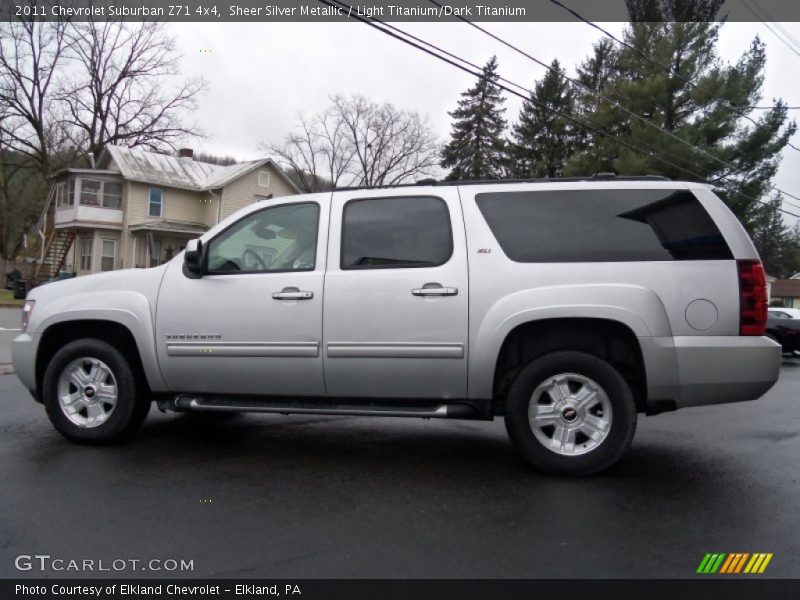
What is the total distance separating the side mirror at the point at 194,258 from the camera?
5.04 meters

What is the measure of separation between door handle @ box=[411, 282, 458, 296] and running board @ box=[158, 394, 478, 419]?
76cm

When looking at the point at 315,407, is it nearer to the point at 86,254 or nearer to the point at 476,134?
the point at 86,254

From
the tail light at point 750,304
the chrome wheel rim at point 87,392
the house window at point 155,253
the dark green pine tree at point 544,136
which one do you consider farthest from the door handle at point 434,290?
the dark green pine tree at point 544,136

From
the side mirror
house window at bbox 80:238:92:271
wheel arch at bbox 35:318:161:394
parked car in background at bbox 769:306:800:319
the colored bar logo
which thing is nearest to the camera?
the colored bar logo

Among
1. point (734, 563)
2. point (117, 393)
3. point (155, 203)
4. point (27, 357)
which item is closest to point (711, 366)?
point (734, 563)

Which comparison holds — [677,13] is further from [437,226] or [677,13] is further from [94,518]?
[94,518]

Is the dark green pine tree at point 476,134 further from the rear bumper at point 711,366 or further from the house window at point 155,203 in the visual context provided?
the rear bumper at point 711,366

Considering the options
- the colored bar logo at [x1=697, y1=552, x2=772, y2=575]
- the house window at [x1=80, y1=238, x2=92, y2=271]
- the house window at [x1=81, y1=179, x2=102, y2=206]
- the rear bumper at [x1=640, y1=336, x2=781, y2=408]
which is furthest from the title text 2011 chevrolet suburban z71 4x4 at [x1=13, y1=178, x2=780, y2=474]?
the house window at [x1=80, y1=238, x2=92, y2=271]

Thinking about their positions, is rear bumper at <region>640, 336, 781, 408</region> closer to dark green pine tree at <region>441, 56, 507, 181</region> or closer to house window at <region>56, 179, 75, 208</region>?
house window at <region>56, 179, 75, 208</region>

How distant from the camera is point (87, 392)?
5301 millimetres

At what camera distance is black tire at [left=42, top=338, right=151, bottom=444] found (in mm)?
5191

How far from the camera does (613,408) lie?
446 centimetres

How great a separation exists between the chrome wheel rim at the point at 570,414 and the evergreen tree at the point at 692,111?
22532 millimetres
